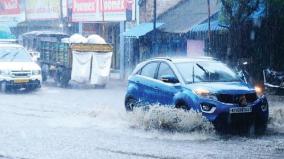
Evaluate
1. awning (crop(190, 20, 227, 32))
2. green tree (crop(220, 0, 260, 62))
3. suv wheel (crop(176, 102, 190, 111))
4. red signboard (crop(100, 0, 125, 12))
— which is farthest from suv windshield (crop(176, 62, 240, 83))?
red signboard (crop(100, 0, 125, 12))

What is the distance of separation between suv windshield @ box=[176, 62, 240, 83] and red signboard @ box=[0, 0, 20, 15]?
1169 inches

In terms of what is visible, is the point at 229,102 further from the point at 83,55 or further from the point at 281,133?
the point at 83,55

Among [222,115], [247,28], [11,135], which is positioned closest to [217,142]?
[222,115]

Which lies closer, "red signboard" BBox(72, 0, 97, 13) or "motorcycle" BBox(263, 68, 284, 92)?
"motorcycle" BBox(263, 68, 284, 92)

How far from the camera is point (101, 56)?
71.0 feet

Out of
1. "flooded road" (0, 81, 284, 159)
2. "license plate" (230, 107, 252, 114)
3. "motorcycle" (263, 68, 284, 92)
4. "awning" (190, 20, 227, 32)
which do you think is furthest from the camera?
"awning" (190, 20, 227, 32)

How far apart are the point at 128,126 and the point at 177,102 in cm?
144

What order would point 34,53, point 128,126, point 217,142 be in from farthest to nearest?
point 34,53 → point 128,126 → point 217,142

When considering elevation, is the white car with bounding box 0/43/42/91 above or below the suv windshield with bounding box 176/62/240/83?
below

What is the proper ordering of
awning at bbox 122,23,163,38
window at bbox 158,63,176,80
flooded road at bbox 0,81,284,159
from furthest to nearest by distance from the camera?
1. awning at bbox 122,23,163,38
2. window at bbox 158,63,176,80
3. flooded road at bbox 0,81,284,159

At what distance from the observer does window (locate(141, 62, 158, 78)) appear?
11.4 metres

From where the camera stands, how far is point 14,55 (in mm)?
20047

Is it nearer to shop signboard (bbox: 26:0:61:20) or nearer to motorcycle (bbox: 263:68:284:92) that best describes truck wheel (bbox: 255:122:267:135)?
motorcycle (bbox: 263:68:284:92)

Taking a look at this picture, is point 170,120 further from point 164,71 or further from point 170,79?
point 164,71
